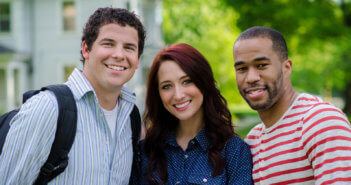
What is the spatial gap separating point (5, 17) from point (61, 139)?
701 inches

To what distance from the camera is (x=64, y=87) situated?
110 inches

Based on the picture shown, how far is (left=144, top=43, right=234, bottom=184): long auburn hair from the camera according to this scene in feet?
10.6

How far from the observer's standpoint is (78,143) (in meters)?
2.75

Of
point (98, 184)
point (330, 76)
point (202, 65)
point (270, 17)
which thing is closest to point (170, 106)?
point (202, 65)

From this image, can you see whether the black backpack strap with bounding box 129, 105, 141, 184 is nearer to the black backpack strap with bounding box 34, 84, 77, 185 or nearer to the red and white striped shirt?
the black backpack strap with bounding box 34, 84, 77, 185

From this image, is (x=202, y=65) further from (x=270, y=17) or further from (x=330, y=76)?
(x=330, y=76)

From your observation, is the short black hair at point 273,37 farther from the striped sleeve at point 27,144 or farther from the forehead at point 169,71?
the striped sleeve at point 27,144

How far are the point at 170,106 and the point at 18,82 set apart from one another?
1707 centimetres

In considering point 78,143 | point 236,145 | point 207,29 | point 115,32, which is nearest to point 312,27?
point 207,29

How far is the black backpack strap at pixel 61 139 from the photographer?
255cm

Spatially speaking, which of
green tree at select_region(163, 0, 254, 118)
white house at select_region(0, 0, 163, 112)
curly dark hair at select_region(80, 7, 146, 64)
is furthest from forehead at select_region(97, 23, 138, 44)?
white house at select_region(0, 0, 163, 112)

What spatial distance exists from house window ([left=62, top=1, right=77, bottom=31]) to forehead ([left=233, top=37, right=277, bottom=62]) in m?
15.8

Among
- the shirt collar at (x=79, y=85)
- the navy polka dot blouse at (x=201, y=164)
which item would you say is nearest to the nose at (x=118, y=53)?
the shirt collar at (x=79, y=85)

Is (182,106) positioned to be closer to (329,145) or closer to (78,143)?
(78,143)
